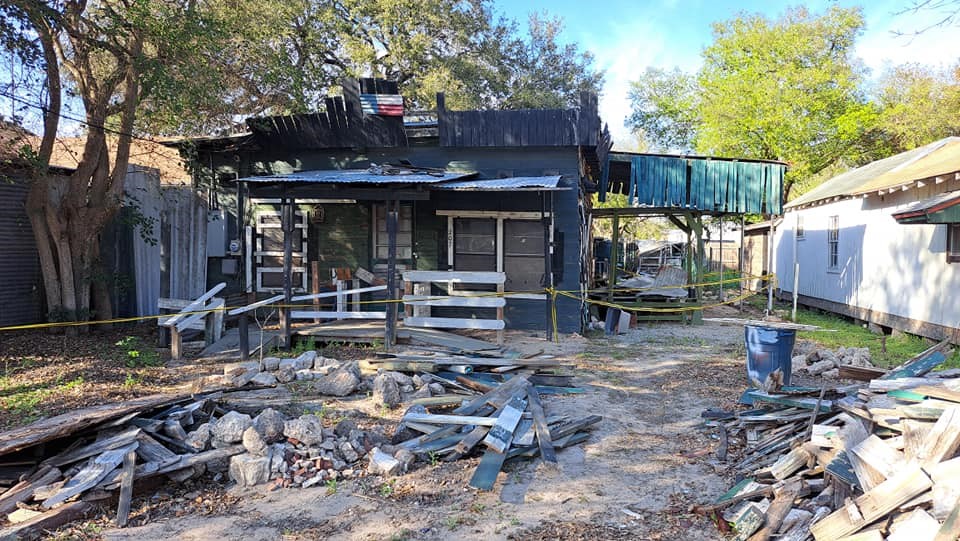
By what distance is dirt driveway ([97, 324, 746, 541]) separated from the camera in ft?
14.0

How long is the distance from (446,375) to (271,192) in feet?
16.2

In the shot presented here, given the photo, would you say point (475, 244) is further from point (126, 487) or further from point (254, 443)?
point (126, 487)

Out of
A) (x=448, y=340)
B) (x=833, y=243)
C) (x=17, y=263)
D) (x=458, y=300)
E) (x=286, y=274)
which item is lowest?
(x=448, y=340)

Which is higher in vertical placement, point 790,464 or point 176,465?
point 790,464

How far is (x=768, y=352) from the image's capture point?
25.9 feet

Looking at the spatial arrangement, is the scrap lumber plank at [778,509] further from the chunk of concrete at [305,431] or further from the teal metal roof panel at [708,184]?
the teal metal roof panel at [708,184]

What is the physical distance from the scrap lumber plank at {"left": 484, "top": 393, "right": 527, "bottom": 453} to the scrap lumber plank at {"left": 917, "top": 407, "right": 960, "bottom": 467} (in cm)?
305

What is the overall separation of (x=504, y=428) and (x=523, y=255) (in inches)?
264

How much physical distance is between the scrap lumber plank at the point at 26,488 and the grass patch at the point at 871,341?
10653 millimetres


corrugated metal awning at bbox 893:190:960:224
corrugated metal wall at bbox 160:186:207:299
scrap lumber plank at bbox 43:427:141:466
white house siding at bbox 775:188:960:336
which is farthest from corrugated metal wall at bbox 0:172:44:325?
white house siding at bbox 775:188:960:336

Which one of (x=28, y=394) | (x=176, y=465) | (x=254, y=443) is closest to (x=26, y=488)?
(x=176, y=465)

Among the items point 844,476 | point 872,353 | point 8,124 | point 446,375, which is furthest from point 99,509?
point 872,353

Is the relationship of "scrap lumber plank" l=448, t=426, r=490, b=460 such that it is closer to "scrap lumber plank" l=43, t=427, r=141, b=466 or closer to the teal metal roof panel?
"scrap lumber plank" l=43, t=427, r=141, b=466

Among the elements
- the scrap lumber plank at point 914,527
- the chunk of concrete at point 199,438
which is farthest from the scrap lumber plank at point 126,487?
the scrap lumber plank at point 914,527
